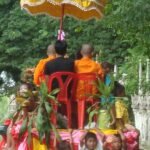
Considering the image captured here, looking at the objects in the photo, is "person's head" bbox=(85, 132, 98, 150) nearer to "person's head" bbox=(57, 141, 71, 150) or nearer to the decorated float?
the decorated float

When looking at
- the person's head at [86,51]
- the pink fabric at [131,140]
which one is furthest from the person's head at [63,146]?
the person's head at [86,51]

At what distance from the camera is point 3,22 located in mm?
32219

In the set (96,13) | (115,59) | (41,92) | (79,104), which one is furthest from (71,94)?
(115,59)

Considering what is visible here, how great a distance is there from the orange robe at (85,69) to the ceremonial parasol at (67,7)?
107 cm

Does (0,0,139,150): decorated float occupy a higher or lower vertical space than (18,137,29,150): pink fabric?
higher

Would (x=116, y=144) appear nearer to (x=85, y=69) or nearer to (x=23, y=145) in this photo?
(x=23, y=145)

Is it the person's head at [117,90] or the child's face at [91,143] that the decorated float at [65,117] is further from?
the person's head at [117,90]

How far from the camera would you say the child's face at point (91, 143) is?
9.73 m

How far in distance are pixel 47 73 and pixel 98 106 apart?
83cm

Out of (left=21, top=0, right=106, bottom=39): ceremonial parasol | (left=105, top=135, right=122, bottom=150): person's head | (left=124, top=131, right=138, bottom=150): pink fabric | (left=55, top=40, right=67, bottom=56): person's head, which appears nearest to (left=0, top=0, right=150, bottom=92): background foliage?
(left=21, top=0, right=106, bottom=39): ceremonial parasol

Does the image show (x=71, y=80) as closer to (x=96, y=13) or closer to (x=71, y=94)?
(x=71, y=94)

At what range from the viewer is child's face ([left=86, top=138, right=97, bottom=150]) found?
9727 mm

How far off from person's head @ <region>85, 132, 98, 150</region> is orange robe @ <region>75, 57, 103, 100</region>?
38.9 inches

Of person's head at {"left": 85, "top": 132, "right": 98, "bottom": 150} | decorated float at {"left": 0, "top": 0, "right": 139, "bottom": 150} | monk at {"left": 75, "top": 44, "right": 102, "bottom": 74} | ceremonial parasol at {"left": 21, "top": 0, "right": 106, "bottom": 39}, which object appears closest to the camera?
person's head at {"left": 85, "top": 132, "right": 98, "bottom": 150}
